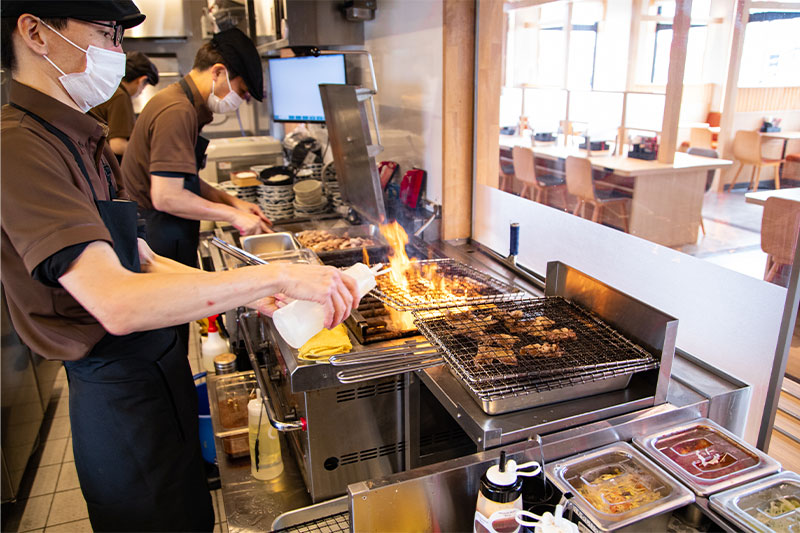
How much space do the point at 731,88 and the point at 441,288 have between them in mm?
1100

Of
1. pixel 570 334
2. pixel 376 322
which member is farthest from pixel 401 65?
pixel 570 334

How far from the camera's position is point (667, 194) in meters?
1.86

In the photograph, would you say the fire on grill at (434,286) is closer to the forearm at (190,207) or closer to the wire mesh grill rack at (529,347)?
the wire mesh grill rack at (529,347)

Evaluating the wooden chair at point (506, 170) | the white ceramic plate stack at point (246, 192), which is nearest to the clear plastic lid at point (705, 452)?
the wooden chair at point (506, 170)

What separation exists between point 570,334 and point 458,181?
1.61 m

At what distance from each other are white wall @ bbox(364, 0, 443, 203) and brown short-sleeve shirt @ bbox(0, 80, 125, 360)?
6.14ft

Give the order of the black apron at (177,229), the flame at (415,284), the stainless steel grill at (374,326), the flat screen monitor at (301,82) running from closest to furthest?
the stainless steel grill at (374,326) → the flame at (415,284) → the black apron at (177,229) → the flat screen monitor at (301,82)

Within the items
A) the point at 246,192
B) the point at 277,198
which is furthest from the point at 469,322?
the point at 246,192

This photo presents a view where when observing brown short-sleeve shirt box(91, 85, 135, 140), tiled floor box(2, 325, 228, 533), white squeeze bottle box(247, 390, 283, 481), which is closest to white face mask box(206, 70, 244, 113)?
white squeeze bottle box(247, 390, 283, 481)

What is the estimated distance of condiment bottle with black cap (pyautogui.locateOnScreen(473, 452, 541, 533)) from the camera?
1123 millimetres

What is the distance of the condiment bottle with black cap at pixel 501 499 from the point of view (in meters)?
1.12

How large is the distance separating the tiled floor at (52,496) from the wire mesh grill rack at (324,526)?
91 cm

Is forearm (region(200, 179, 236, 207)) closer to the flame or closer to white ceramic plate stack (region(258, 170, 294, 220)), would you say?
white ceramic plate stack (region(258, 170, 294, 220))

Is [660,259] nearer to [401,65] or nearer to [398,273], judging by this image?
[398,273]
